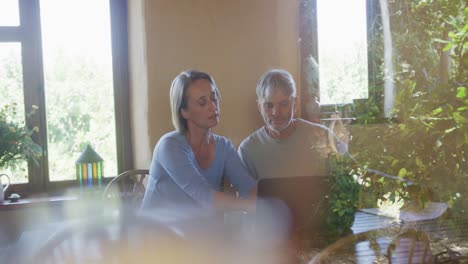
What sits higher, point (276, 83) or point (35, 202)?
point (276, 83)

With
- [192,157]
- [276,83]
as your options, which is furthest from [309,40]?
[192,157]

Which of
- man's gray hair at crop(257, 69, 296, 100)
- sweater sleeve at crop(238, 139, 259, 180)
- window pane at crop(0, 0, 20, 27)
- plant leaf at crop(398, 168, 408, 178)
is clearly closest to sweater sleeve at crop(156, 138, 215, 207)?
sweater sleeve at crop(238, 139, 259, 180)

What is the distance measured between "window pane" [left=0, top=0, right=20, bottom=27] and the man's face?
102 cm

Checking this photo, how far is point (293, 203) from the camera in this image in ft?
2.13

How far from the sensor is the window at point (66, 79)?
1.52 m

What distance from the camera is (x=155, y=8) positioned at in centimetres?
134

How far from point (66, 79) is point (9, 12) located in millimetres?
294

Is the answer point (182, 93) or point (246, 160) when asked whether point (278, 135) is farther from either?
point (182, 93)

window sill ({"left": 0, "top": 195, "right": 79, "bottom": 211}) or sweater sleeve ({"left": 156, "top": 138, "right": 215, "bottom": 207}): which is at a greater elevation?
sweater sleeve ({"left": 156, "top": 138, "right": 215, "bottom": 207})

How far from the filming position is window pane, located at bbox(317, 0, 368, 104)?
85 cm

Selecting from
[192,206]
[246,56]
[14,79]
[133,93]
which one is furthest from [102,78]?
[192,206]

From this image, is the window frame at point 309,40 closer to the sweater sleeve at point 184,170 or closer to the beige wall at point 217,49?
the beige wall at point 217,49

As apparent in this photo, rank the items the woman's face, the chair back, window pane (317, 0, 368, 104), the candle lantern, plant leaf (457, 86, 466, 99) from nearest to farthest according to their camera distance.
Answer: plant leaf (457, 86, 466, 99), window pane (317, 0, 368, 104), the woman's face, the chair back, the candle lantern

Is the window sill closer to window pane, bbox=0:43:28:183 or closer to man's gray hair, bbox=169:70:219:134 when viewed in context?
window pane, bbox=0:43:28:183
